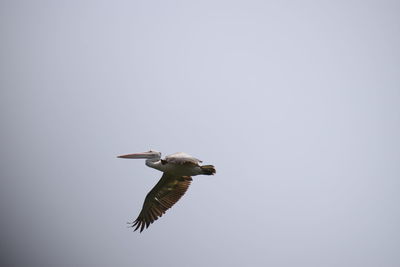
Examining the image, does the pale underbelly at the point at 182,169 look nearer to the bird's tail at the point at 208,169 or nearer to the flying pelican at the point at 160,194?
the bird's tail at the point at 208,169

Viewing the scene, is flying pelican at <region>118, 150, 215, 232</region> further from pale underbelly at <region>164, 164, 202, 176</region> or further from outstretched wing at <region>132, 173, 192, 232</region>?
pale underbelly at <region>164, 164, 202, 176</region>

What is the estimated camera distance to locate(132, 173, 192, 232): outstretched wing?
14.9 meters

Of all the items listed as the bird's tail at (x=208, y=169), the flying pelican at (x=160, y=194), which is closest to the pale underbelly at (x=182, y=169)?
the bird's tail at (x=208, y=169)

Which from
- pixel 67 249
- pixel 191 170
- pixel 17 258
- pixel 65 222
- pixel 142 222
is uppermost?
pixel 65 222

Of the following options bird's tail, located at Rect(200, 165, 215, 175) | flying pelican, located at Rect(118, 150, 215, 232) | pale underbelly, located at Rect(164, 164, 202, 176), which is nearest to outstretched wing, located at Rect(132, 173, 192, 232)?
flying pelican, located at Rect(118, 150, 215, 232)

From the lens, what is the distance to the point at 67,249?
13575cm

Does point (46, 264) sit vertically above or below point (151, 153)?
above

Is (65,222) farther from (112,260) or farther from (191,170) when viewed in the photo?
(191,170)

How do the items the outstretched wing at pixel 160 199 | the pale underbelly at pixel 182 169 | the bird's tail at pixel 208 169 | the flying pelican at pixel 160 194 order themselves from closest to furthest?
1. the bird's tail at pixel 208 169
2. the pale underbelly at pixel 182 169
3. the flying pelican at pixel 160 194
4. the outstretched wing at pixel 160 199

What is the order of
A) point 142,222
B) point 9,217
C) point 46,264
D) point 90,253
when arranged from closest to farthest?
point 142,222 → point 46,264 → point 9,217 → point 90,253

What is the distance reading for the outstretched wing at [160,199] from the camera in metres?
14.9

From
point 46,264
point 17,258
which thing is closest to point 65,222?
point 46,264

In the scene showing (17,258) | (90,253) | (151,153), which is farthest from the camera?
(90,253)

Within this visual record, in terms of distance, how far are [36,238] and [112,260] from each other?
70.9 feet
